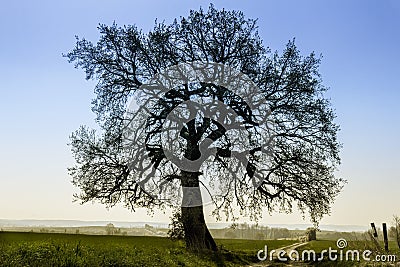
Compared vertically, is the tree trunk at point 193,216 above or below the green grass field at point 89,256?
above

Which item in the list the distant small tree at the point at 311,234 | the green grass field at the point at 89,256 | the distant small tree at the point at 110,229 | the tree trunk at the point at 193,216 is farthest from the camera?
the distant small tree at the point at 311,234

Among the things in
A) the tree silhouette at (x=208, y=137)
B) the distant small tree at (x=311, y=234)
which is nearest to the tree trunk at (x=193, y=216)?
the tree silhouette at (x=208, y=137)

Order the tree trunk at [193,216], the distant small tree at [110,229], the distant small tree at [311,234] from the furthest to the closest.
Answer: the distant small tree at [311,234]
the distant small tree at [110,229]
the tree trunk at [193,216]

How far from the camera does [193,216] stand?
878 inches

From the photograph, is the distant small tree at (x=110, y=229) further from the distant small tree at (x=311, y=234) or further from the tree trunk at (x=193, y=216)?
the distant small tree at (x=311, y=234)

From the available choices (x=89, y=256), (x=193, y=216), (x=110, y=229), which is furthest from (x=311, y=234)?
(x=89, y=256)

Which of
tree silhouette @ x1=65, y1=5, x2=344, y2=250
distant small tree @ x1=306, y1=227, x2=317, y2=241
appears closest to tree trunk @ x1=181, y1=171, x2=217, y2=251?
tree silhouette @ x1=65, y1=5, x2=344, y2=250

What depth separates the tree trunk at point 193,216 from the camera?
22094 millimetres

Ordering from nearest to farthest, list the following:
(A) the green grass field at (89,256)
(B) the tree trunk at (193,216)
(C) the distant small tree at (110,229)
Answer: (A) the green grass field at (89,256)
(B) the tree trunk at (193,216)
(C) the distant small tree at (110,229)

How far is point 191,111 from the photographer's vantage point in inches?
893

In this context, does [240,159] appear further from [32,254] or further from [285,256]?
[32,254]

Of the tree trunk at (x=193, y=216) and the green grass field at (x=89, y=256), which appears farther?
the tree trunk at (x=193, y=216)

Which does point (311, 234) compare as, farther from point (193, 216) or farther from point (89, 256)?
point (89, 256)

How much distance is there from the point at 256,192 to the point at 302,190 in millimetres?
2259
